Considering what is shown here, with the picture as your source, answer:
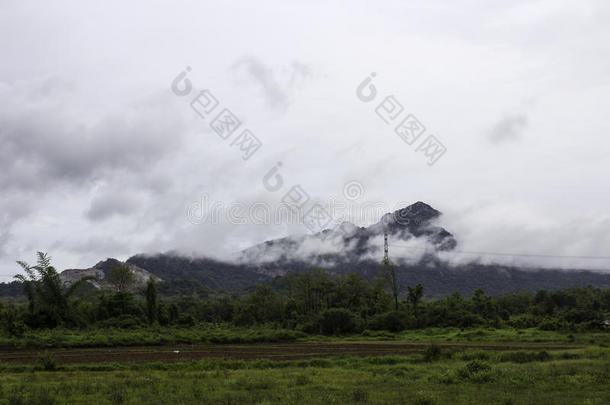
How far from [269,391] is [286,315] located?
55.1 meters

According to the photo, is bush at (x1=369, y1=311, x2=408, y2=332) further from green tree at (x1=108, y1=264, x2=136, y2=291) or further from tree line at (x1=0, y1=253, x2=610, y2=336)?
green tree at (x1=108, y1=264, x2=136, y2=291)

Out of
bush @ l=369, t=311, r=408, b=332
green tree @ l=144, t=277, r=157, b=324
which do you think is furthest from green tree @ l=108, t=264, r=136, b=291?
bush @ l=369, t=311, r=408, b=332

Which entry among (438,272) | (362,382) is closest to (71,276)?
(438,272)

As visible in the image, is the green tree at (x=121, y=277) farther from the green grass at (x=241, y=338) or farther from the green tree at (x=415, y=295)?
the green tree at (x=415, y=295)

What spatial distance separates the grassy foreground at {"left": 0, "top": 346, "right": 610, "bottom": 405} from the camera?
18.1 metres

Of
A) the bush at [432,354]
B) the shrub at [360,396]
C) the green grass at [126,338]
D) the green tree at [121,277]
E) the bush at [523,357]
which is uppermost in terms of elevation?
the green tree at [121,277]

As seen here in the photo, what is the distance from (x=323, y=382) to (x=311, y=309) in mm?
54375

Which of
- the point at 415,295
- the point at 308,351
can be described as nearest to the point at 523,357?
the point at 308,351

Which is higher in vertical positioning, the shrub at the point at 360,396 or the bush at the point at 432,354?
the shrub at the point at 360,396

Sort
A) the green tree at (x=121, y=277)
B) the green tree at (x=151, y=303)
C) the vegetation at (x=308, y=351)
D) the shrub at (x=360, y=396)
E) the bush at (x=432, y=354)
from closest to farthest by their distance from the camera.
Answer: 1. the shrub at (x=360, y=396)
2. the vegetation at (x=308, y=351)
3. the bush at (x=432, y=354)
4. the green tree at (x=151, y=303)
5. the green tree at (x=121, y=277)

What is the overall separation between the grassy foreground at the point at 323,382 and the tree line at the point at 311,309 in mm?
27984

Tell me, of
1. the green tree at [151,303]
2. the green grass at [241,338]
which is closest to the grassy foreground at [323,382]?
the green grass at [241,338]

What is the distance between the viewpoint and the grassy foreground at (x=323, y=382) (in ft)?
59.3

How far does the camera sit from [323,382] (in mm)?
22188
